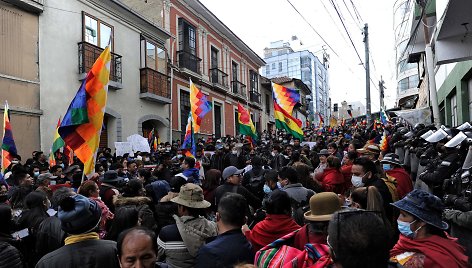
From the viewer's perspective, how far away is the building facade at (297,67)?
2272 inches

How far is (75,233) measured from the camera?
2334mm

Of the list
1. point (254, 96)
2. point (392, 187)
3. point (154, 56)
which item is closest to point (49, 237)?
point (392, 187)

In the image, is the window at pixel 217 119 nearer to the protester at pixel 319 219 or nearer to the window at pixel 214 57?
the window at pixel 214 57

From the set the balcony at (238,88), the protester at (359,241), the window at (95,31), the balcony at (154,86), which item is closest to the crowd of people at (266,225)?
the protester at (359,241)

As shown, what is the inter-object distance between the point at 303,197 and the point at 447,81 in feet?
35.6

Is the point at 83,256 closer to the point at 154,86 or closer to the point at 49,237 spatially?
the point at 49,237

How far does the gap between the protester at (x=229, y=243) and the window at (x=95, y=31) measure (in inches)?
477

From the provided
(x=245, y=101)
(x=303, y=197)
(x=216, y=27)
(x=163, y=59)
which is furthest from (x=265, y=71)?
(x=303, y=197)

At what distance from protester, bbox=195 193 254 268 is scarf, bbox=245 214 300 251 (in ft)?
1.04

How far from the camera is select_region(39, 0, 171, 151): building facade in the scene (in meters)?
11.7

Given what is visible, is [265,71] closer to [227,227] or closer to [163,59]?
[163,59]

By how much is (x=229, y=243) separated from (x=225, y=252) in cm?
8

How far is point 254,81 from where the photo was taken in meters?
31.3

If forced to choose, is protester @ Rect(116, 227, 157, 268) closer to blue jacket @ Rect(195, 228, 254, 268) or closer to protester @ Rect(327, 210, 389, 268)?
blue jacket @ Rect(195, 228, 254, 268)
